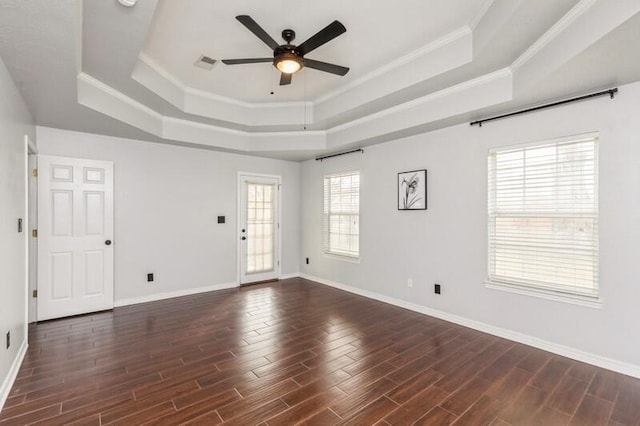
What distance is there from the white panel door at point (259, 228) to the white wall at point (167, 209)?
0.18m

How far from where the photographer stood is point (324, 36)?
2520mm

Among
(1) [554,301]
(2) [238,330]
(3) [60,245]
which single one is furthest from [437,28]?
(3) [60,245]

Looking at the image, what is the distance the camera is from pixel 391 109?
4281 millimetres

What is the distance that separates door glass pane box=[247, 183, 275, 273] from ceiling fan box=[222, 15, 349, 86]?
329cm

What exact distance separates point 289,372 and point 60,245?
359cm

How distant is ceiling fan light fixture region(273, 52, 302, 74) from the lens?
276cm

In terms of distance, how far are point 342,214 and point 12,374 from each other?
14.8 feet

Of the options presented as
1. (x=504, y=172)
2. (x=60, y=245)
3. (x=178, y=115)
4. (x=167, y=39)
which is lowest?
(x=60, y=245)

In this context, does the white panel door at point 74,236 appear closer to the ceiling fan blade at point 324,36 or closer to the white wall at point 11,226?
the white wall at point 11,226

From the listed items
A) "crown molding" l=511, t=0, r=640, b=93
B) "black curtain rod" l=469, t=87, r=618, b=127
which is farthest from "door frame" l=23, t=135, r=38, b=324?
"crown molding" l=511, t=0, r=640, b=93

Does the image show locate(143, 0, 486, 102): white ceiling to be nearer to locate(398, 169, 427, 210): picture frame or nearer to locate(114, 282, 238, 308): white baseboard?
locate(398, 169, 427, 210): picture frame

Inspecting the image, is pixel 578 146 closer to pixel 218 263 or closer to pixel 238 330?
pixel 238 330

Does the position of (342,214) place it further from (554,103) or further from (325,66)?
(554,103)

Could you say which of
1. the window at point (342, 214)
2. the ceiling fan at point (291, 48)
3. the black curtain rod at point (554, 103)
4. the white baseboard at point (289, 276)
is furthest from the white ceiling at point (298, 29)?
the white baseboard at point (289, 276)
